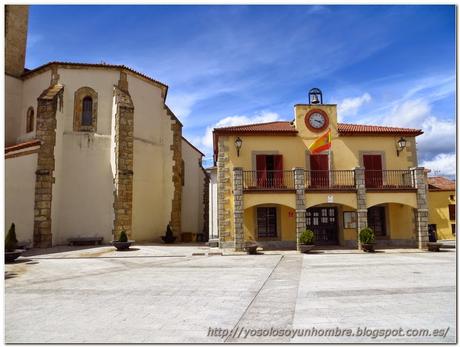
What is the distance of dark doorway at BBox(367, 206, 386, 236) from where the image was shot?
19.7 meters

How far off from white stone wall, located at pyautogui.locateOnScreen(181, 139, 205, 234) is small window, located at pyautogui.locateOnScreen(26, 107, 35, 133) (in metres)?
9.57

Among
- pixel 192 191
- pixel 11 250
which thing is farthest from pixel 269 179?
pixel 11 250

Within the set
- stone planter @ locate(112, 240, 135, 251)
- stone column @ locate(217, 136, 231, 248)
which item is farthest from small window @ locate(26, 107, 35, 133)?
stone column @ locate(217, 136, 231, 248)

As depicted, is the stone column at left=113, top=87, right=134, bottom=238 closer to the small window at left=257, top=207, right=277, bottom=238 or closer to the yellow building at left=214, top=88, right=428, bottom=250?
the yellow building at left=214, top=88, right=428, bottom=250

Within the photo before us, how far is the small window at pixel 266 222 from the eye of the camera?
62.9 ft

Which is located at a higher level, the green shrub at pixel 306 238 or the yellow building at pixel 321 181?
the yellow building at pixel 321 181

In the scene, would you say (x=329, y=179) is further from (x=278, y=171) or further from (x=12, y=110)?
(x=12, y=110)

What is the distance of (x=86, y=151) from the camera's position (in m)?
21.1

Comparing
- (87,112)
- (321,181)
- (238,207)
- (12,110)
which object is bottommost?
(238,207)

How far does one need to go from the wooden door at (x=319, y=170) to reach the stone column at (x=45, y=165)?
13692 mm

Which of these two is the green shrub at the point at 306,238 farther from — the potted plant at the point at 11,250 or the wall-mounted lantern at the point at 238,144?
the potted plant at the point at 11,250

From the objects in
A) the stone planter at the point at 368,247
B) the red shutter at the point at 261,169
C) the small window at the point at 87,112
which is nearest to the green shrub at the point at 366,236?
the stone planter at the point at 368,247

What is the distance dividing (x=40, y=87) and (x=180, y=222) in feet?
38.5

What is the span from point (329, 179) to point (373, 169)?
2578mm
